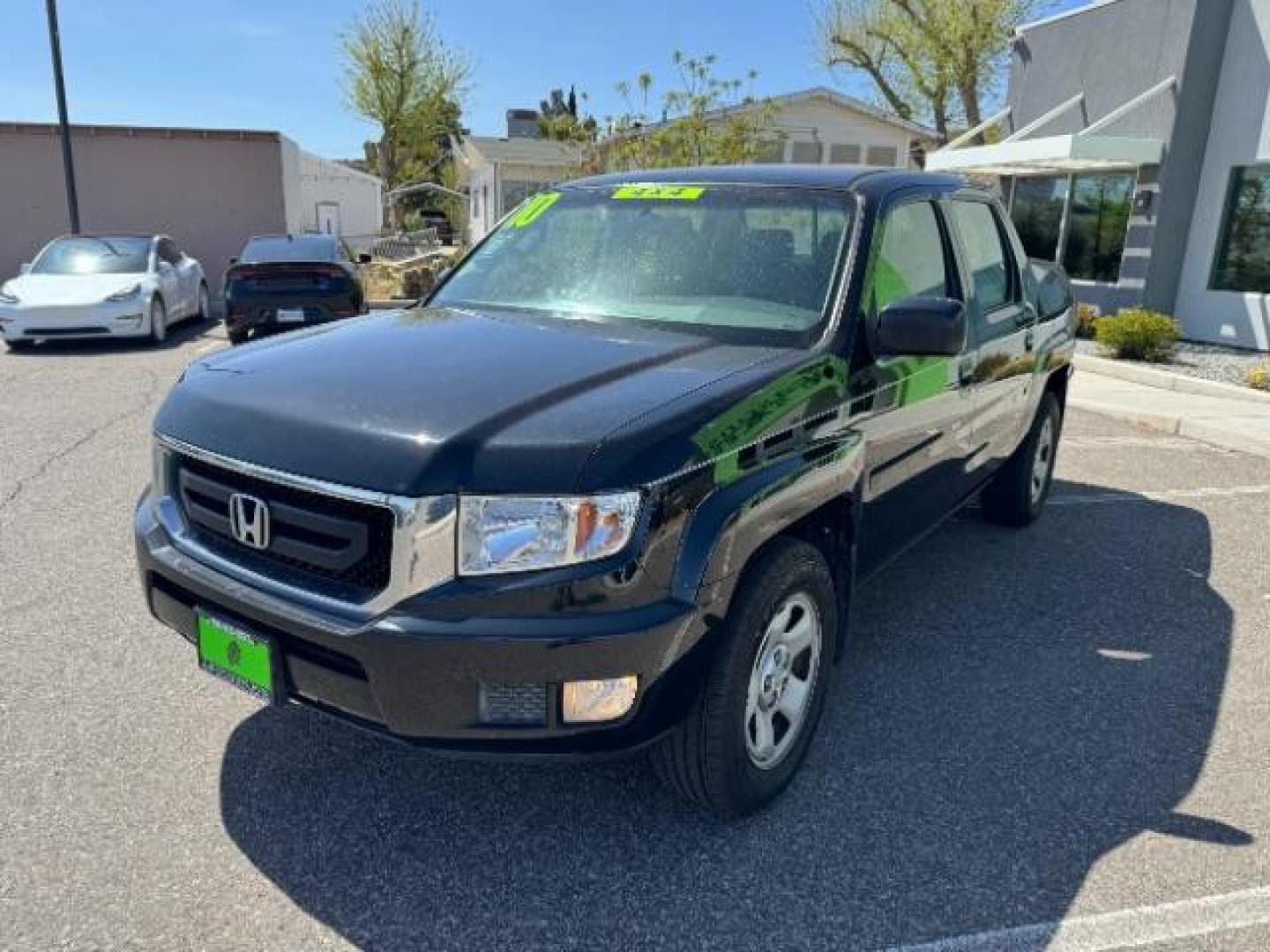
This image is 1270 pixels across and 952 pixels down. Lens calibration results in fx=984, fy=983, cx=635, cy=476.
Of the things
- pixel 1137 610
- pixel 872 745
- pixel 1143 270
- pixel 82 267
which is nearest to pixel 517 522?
pixel 872 745

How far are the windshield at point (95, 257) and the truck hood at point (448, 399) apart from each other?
11.4 meters

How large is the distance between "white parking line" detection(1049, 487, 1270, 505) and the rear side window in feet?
6.85

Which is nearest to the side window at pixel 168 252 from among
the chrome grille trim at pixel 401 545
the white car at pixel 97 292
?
the white car at pixel 97 292

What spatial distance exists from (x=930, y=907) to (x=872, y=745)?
796mm

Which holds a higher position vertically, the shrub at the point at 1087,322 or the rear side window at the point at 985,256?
the rear side window at the point at 985,256

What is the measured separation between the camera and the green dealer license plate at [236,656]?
2488mm

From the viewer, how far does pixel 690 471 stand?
7.80 feet

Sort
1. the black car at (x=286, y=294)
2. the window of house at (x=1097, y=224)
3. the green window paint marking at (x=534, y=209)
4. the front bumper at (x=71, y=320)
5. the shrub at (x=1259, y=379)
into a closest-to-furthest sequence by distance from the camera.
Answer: the green window paint marking at (x=534, y=209) < the shrub at (x=1259, y=379) < the front bumper at (x=71, y=320) < the black car at (x=286, y=294) < the window of house at (x=1097, y=224)

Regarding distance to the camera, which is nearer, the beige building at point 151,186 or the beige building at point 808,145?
the beige building at point 151,186

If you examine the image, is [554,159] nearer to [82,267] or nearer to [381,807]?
[82,267]

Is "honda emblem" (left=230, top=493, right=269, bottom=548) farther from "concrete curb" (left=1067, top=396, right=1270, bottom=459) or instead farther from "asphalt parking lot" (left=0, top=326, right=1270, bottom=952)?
"concrete curb" (left=1067, top=396, right=1270, bottom=459)

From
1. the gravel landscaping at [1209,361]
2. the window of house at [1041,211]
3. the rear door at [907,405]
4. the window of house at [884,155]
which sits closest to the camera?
the rear door at [907,405]

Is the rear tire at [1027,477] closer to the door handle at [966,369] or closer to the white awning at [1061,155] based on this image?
the door handle at [966,369]

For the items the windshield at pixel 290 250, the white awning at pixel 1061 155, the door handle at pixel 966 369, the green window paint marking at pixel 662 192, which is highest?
the white awning at pixel 1061 155
